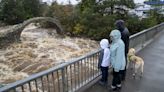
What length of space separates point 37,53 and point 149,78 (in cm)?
1461

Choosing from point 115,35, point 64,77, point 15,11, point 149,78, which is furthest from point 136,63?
point 15,11

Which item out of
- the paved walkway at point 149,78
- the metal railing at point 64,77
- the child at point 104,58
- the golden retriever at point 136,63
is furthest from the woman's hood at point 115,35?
the golden retriever at point 136,63

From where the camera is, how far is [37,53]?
1983 centimetres

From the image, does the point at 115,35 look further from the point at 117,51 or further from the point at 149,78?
the point at 149,78

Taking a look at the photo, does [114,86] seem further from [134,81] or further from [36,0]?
[36,0]

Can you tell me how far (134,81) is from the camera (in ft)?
19.9

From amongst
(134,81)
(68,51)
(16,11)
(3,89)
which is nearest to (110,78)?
(134,81)

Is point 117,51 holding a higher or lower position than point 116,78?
higher

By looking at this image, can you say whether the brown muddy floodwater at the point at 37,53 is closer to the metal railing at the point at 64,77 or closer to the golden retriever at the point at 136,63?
the metal railing at the point at 64,77

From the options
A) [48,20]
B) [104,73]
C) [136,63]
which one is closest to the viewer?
[104,73]

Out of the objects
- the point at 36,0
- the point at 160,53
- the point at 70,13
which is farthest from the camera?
the point at 36,0

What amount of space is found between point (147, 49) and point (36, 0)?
83.1 feet

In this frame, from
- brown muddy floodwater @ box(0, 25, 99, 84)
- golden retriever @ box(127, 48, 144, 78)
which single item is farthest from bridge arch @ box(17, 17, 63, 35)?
golden retriever @ box(127, 48, 144, 78)

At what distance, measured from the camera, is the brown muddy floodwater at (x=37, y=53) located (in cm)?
1586
